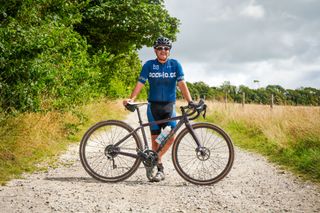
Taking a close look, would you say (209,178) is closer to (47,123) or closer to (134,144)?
(134,144)

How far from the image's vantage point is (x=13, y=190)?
5.64 m

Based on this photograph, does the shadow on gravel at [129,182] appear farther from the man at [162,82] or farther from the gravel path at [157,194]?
the man at [162,82]

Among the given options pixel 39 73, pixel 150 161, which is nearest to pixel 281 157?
pixel 150 161

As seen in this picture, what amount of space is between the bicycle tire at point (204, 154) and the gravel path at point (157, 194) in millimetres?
177

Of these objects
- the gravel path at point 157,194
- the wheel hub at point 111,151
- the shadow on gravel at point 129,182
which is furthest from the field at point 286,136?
the wheel hub at point 111,151

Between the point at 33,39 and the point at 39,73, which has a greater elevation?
the point at 33,39

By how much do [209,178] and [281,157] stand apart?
10.1 feet

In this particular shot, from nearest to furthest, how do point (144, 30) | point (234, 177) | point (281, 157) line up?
point (234, 177) < point (281, 157) < point (144, 30)

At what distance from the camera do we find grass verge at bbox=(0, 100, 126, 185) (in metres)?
7.18

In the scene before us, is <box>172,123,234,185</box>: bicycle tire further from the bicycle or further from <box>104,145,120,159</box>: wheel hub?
<box>104,145,120,159</box>: wheel hub

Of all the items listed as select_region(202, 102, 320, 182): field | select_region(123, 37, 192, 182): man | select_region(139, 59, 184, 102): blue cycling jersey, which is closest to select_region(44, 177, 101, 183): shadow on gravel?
select_region(123, 37, 192, 182): man

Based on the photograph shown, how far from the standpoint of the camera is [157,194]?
5.63 metres

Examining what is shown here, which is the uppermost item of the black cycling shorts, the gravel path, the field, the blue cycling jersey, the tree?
the tree

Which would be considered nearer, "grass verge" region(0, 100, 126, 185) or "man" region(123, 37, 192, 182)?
"man" region(123, 37, 192, 182)
